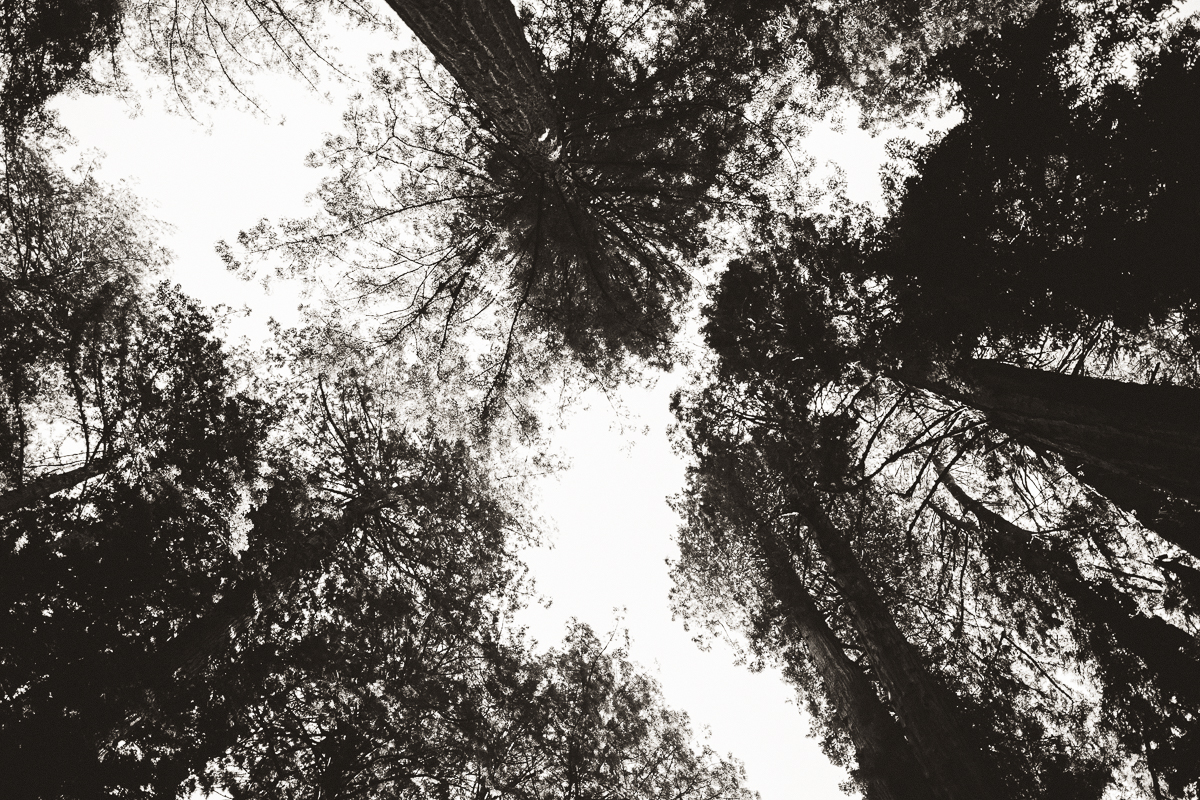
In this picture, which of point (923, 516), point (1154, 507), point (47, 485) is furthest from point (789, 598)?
point (47, 485)

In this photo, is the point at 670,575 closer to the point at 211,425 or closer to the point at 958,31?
the point at 211,425

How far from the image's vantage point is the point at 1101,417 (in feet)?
12.8

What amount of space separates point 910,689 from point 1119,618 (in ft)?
6.86

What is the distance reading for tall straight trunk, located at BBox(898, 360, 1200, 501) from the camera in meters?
3.49

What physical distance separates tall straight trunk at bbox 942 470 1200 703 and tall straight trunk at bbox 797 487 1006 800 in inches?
69.0

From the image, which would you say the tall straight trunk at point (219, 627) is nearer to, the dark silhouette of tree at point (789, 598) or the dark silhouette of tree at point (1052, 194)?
the dark silhouette of tree at point (789, 598)

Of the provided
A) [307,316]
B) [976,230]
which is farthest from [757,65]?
[307,316]

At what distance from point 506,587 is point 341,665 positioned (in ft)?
9.88

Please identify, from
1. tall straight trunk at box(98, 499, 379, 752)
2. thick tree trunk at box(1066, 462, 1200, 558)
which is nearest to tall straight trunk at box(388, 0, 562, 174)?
tall straight trunk at box(98, 499, 379, 752)

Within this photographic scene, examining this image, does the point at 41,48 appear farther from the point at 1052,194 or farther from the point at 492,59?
the point at 1052,194

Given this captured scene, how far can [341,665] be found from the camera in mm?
6445

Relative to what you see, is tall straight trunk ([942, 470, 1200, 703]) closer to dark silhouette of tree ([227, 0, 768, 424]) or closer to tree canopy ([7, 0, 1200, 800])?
tree canopy ([7, 0, 1200, 800])

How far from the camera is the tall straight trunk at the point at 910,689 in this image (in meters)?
4.90

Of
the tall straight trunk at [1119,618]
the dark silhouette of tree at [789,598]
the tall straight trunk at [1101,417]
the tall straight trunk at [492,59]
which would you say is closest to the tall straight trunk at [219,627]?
the dark silhouette of tree at [789,598]
